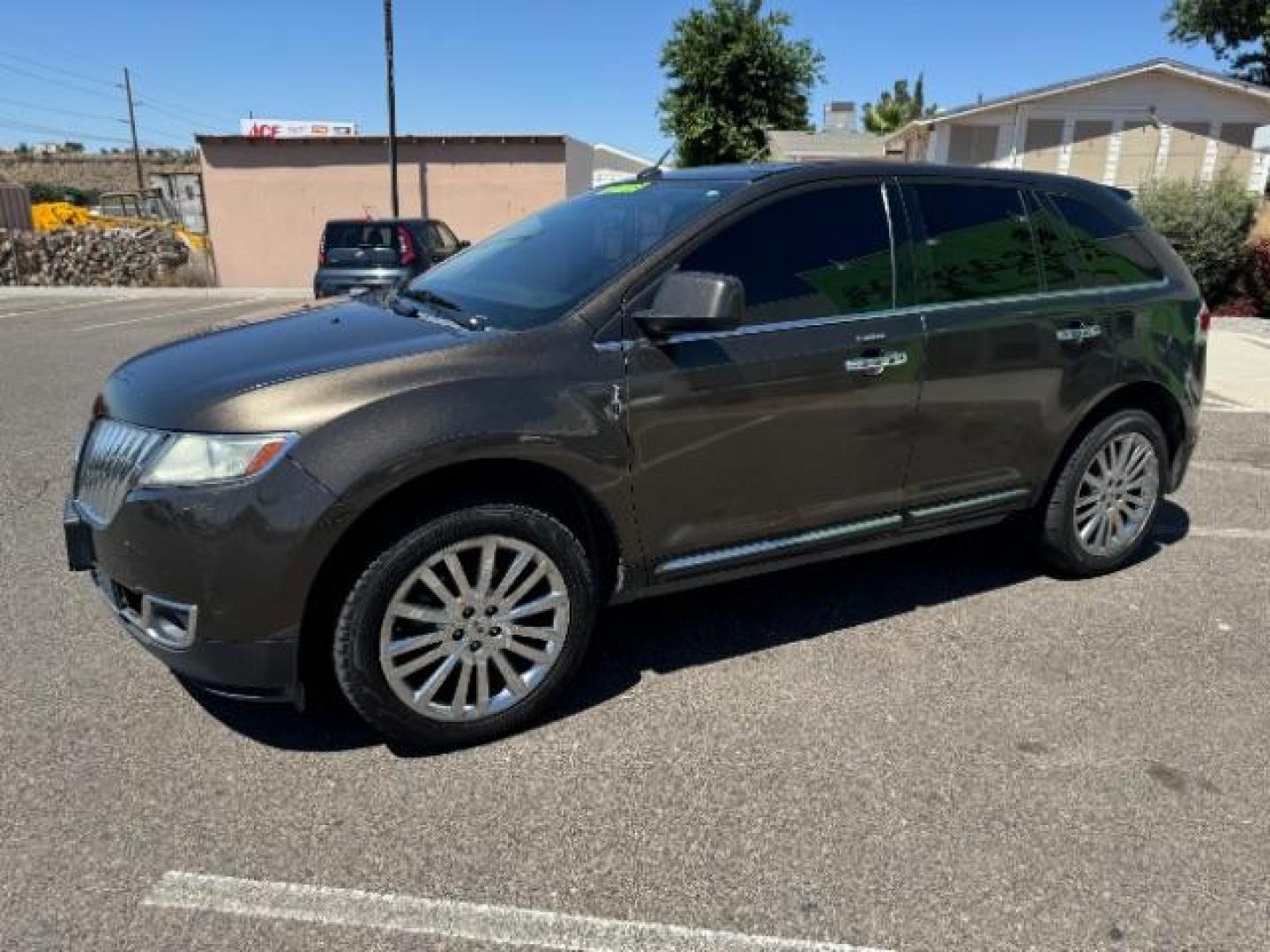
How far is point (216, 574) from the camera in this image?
8.55 ft

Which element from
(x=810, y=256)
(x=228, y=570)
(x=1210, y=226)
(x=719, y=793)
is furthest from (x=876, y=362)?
(x=1210, y=226)

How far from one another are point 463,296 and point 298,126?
35300 mm

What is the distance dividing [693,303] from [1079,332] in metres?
1.97

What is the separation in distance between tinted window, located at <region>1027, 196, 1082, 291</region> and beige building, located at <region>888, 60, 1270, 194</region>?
2150 centimetres

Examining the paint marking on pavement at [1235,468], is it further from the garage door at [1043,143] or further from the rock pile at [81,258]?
the rock pile at [81,258]

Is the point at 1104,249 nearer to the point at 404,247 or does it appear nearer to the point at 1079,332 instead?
the point at 1079,332

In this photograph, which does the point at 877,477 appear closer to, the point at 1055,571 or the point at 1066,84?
the point at 1055,571

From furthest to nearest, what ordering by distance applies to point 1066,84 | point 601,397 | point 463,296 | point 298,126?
point 298,126
point 1066,84
point 463,296
point 601,397

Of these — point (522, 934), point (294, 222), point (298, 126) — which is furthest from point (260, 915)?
point (298, 126)

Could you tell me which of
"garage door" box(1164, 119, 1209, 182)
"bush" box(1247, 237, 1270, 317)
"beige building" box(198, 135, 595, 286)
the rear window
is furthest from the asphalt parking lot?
"garage door" box(1164, 119, 1209, 182)

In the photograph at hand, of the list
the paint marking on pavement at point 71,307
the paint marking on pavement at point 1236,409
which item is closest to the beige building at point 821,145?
the paint marking on pavement at point 71,307

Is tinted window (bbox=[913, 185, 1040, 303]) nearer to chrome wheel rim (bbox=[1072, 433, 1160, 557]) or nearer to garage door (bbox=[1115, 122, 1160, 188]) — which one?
chrome wheel rim (bbox=[1072, 433, 1160, 557])

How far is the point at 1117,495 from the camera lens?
4.34 metres

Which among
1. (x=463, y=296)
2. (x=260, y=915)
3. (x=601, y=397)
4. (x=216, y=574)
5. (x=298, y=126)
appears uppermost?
(x=298, y=126)
